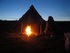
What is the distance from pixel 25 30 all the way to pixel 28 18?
230cm

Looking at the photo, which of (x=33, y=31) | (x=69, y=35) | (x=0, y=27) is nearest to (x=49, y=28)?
(x=33, y=31)

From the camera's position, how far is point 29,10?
108 feet

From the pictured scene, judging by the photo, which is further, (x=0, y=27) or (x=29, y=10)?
(x=0, y=27)

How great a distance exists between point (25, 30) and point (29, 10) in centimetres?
389

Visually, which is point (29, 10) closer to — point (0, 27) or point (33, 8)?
point (33, 8)

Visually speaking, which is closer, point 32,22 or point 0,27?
point 32,22

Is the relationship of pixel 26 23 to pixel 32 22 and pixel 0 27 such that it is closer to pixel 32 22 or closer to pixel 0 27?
pixel 32 22

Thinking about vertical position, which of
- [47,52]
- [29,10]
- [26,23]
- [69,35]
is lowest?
[47,52]

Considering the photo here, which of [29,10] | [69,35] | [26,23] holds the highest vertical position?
[29,10]

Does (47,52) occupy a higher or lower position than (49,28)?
lower

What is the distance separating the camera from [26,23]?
107 feet

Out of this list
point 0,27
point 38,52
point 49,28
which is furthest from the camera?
point 0,27

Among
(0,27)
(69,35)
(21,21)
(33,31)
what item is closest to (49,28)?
(33,31)

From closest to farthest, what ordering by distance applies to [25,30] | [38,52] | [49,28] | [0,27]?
[38,52], [49,28], [25,30], [0,27]
